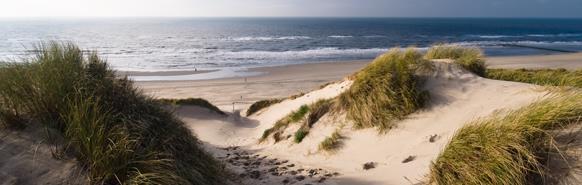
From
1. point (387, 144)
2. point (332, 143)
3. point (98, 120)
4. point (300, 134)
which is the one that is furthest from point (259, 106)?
point (98, 120)

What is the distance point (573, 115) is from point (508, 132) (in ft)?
2.32

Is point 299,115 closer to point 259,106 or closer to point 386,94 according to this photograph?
point 386,94

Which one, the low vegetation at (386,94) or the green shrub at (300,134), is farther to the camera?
the green shrub at (300,134)

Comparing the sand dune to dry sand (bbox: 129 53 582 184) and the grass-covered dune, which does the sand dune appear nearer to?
dry sand (bbox: 129 53 582 184)

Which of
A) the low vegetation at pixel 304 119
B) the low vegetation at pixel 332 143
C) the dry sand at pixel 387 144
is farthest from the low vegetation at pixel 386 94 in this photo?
the low vegetation at pixel 304 119

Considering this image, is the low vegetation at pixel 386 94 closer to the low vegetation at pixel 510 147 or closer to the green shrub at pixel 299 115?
the green shrub at pixel 299 115

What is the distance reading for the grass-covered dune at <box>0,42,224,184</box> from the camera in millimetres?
4688

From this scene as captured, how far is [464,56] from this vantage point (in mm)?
11148

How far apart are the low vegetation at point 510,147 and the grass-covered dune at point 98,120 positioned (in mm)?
2819

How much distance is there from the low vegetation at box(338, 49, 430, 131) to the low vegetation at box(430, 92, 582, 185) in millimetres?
2956

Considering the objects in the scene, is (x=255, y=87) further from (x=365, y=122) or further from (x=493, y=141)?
(x=493, y=141)

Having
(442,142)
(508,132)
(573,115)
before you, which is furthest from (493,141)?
(442,142)

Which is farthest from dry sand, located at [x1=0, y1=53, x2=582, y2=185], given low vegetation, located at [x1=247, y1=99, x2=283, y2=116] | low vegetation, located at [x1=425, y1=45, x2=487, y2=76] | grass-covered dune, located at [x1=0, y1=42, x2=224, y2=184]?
low vegetation, located at [x1=247, y1=99, x2=283, y2=116]

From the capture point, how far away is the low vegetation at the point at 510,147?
466 centimetres
